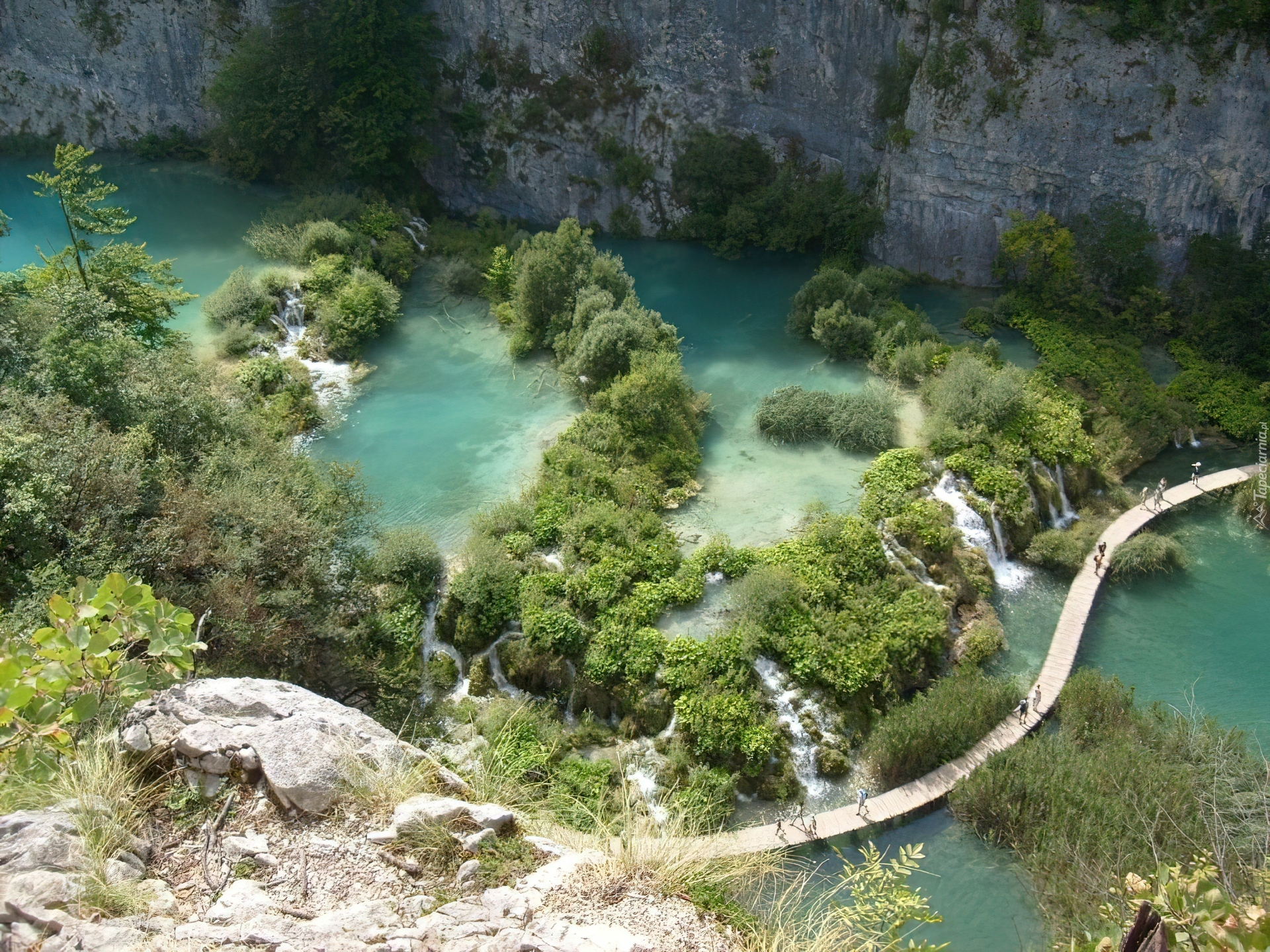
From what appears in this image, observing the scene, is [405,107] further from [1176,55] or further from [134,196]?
[1176,55]

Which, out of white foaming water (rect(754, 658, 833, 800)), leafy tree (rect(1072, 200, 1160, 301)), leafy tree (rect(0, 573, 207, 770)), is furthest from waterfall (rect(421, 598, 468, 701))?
leafy tree (rect(1072, 200, 1160, 301))

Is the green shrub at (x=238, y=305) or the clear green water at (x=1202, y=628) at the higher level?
the green shrub at (x=238, y=305)

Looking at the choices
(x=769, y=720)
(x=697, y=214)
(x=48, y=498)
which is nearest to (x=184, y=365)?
(x=48, y=498)

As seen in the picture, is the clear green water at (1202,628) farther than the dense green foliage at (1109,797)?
Yes

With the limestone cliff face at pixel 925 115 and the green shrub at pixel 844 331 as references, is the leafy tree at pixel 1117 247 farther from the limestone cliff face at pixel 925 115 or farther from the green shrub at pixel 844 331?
the green shrub at pixel 844 331

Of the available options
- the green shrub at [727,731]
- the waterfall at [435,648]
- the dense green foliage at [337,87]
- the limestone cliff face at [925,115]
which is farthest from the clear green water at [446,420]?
the limestone cliff face at [925,115]

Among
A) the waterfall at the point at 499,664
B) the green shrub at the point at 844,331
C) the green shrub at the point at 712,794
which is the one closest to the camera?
the green shrub at the point at 712,794

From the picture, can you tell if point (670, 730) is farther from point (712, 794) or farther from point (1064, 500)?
point (1064, 500)

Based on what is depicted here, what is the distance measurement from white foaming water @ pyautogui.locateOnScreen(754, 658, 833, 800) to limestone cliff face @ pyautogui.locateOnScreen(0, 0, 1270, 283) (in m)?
15.9

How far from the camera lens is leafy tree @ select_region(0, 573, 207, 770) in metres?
4.71

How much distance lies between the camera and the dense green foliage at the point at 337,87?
2906 cm

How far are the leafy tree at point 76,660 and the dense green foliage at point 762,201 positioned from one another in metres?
24.2

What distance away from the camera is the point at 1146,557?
17.5 m

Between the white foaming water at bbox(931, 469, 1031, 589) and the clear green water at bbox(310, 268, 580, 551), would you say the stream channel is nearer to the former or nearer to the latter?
the clear green water at bbox(310, 268, 580, 551)
